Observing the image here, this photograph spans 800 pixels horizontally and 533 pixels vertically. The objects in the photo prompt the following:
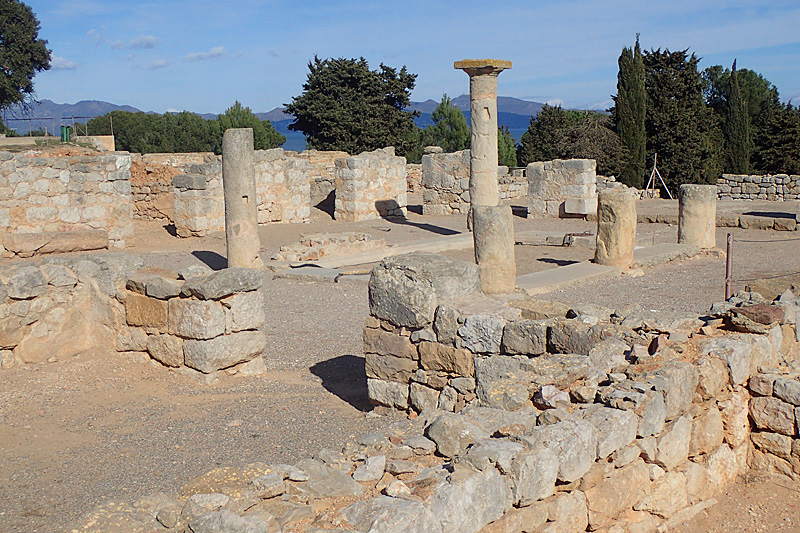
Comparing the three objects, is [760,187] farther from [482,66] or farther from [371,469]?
[371,469]

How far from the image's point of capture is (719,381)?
4.92 meters

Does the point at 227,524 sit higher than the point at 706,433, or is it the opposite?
the point at 227,524

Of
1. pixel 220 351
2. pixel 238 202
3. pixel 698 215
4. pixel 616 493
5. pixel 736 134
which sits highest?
pixel 736 134

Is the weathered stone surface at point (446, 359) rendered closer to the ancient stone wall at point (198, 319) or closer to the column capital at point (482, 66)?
the ancient stone wall at point (198, 319)

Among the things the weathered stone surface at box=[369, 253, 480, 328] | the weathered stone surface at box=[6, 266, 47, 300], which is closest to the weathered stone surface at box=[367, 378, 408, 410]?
the weathered stone surface at box=[369, 253, 480, 328]

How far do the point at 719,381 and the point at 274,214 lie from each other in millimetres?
14985

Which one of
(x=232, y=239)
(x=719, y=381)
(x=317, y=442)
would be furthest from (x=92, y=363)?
(x=232, y=239)

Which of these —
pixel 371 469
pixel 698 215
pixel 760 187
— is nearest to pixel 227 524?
pixel 371 469

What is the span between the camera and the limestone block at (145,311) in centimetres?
682

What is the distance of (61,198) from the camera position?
14.2 m

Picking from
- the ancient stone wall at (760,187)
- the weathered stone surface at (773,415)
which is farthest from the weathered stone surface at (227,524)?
the ancient stone wall at (760,187)

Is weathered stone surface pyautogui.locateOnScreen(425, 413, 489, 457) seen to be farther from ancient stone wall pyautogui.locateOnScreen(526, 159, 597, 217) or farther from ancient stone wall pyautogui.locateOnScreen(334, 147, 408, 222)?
ancient stone wall pyautogui.locateOnScreen(526, 159, 597, 217)

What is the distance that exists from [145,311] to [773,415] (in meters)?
5.22

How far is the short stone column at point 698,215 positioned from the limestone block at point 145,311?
1083 cm
